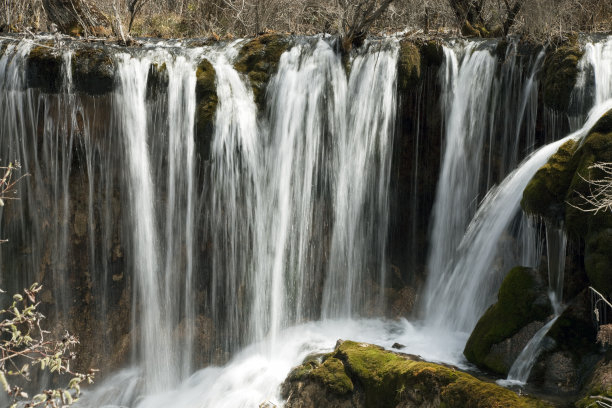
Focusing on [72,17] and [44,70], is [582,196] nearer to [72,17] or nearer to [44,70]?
[44,70]

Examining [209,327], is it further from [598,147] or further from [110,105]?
[598,147]

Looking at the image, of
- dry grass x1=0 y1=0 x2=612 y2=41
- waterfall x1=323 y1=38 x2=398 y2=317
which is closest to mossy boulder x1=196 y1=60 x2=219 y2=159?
waterfall x1=323 y1=38 x2=398 y2=317

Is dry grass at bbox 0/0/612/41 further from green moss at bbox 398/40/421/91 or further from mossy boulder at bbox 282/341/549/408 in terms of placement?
mossy boulder at bbox 282/341/549/408

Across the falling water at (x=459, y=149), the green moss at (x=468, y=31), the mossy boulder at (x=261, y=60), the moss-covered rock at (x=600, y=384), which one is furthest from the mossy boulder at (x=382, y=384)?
the green moss at (x=468, y=31)

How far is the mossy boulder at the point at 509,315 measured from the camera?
7305mm

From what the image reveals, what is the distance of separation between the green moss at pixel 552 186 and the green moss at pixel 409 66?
315 centimetres

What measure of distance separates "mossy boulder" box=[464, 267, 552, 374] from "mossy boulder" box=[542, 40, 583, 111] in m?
2.39

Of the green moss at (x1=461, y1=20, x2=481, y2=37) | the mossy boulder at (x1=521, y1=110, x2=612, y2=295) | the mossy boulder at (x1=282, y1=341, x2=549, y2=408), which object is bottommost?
the mossy boulder at (x1=282, y1=341, x2=549, y2=408)

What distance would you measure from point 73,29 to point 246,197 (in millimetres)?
5171

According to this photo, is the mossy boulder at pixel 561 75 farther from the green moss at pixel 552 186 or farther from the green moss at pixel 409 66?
the green moss at pixel 409 66

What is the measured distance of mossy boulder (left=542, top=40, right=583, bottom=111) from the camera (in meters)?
8.59

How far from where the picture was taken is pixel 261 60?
417 inches

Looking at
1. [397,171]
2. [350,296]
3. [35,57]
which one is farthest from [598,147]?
[35,57]

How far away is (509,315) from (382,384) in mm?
1645
